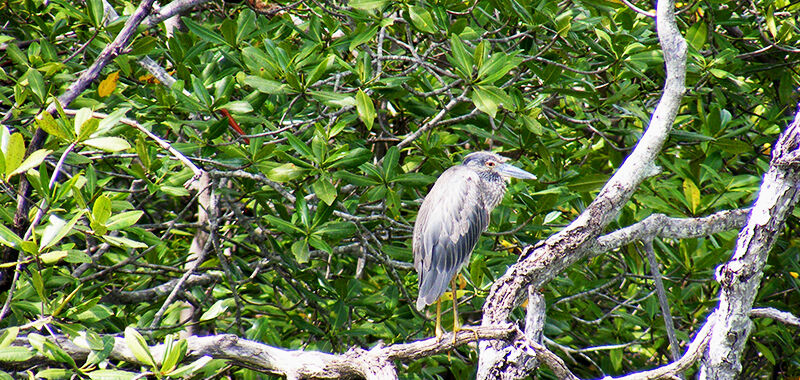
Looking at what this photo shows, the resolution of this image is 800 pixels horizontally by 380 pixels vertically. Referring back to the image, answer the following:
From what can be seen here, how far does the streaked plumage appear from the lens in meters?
3.24

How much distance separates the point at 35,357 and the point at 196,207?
2.18 m

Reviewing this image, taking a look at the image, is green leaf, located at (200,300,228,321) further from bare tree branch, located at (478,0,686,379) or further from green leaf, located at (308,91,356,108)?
bare tree branch, located at (478,0,686,379)

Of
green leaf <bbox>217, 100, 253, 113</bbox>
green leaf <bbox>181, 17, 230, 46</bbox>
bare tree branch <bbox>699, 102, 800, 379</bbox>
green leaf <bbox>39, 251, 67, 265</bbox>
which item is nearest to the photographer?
bare tree branch <bbox>699, 102, 800, 379</bbox>

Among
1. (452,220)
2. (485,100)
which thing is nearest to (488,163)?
(452,220)

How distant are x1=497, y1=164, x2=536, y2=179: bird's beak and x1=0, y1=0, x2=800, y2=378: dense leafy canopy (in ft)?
0.24

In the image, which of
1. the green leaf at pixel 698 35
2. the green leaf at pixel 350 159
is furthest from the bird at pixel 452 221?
the green leaf at pixel 698 35

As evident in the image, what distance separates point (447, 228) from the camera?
3389 millimetres

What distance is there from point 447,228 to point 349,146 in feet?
1.99

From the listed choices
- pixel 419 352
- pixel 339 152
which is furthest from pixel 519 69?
pixel 419 352

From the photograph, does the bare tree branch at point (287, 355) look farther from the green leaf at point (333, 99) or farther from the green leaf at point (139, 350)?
the green leaf at point (333, 99)

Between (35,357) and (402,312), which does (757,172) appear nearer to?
(402,312)

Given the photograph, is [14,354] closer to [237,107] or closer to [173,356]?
[173,356]

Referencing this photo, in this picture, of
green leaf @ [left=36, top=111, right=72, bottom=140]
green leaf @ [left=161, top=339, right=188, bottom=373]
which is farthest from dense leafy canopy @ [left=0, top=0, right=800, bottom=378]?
green leaf @ [left=161, top=339, right=188, bottom=373]

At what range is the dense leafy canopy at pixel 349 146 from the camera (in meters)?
2.96
